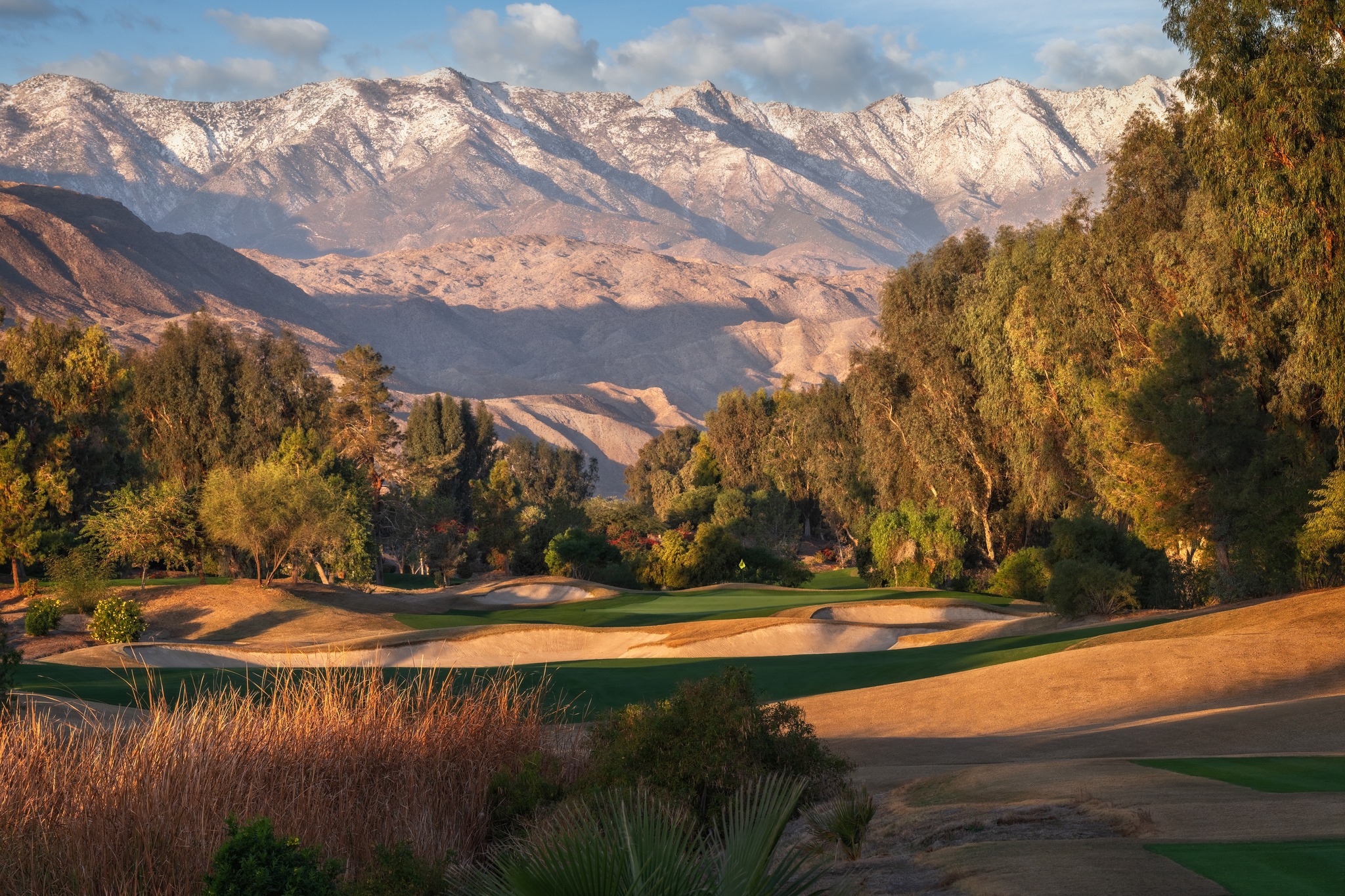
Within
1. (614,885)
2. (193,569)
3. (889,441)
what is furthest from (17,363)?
(614,885)

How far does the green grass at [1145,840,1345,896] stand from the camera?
514 cm

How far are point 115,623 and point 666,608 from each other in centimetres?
1639

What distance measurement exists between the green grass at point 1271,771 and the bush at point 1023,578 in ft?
82.6

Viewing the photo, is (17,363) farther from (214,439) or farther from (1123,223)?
(1123,223)

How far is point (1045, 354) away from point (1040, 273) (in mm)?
2978

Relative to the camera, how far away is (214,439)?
164 feet

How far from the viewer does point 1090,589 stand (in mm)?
23531

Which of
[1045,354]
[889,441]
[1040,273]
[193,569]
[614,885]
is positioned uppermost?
[1040,273]

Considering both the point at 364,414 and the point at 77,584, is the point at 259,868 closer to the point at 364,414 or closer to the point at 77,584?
the point at 77,584

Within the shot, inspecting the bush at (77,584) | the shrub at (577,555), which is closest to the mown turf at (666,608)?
the bush at (77,584)

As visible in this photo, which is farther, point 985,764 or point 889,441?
point 889,441

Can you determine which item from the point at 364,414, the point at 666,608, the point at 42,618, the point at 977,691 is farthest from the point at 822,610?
the point at 364,414

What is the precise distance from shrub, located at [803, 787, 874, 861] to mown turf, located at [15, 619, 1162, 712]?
7714mm

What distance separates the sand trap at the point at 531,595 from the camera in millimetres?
40000
